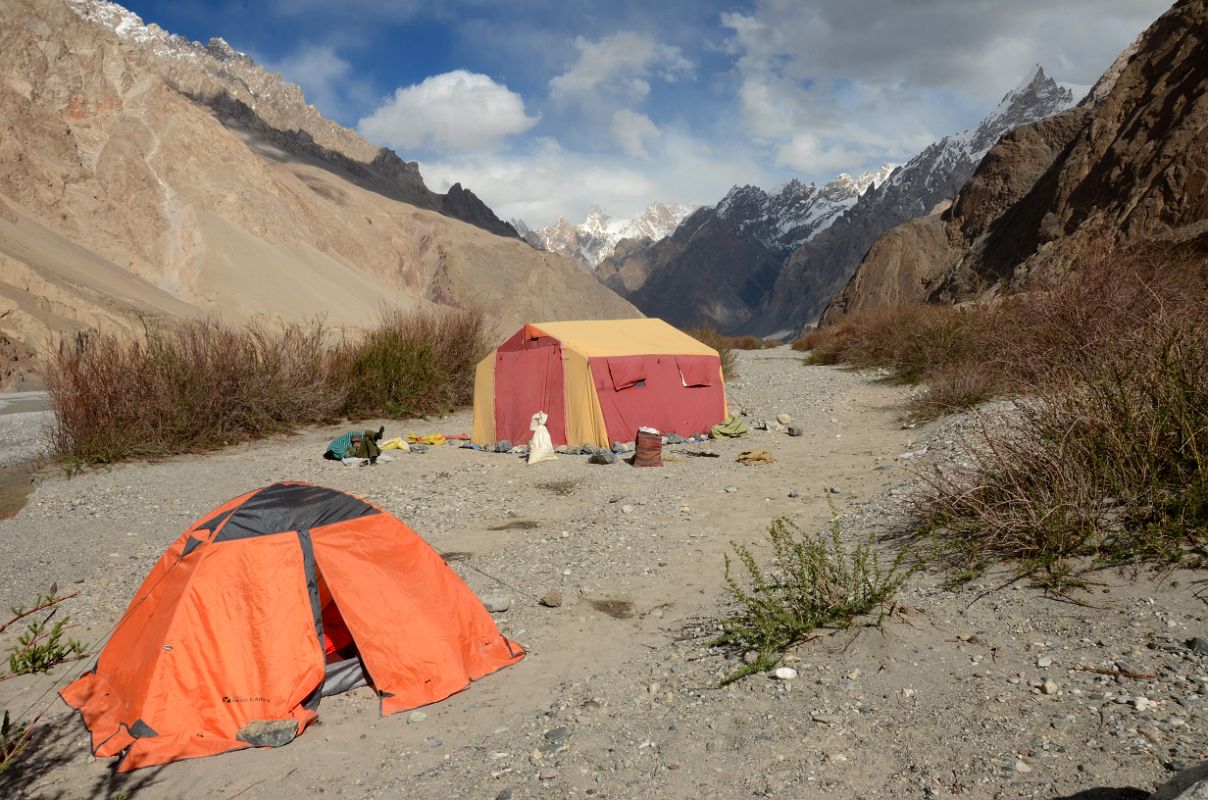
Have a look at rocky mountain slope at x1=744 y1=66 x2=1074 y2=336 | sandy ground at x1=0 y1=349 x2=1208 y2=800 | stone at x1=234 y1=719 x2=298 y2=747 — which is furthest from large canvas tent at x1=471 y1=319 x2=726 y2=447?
rocky mountain slope at x1=744 y1=66 x2=1074 y2=336

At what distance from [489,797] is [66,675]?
2911 millimetres

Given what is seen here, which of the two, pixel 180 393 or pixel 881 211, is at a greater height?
pixel 881 211

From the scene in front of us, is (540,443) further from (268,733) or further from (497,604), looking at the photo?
(268,733)

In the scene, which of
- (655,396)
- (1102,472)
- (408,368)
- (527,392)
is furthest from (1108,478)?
(408,368)

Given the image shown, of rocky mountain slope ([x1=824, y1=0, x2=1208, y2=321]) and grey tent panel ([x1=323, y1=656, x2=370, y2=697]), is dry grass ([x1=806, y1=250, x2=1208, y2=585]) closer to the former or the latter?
grey tent panel ([x1=323, y1=656, x2=370, y2=697])

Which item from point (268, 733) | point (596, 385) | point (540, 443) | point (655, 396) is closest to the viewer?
point (268, 733)

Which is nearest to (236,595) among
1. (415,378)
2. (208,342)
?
(208,342)

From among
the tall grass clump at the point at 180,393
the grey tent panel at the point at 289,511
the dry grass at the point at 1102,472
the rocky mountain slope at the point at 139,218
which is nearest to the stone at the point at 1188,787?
the dry grass at the point at 1102,472

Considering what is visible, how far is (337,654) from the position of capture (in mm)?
4426

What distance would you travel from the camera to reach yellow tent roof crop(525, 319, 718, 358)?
11109 millimetres

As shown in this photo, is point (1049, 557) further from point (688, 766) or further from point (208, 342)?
point (208, 342)

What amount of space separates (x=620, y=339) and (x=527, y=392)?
1681mm

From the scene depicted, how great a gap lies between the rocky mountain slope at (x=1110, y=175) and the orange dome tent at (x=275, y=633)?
26.9 feet

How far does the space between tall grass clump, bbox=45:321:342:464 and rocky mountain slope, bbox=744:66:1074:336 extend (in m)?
150
